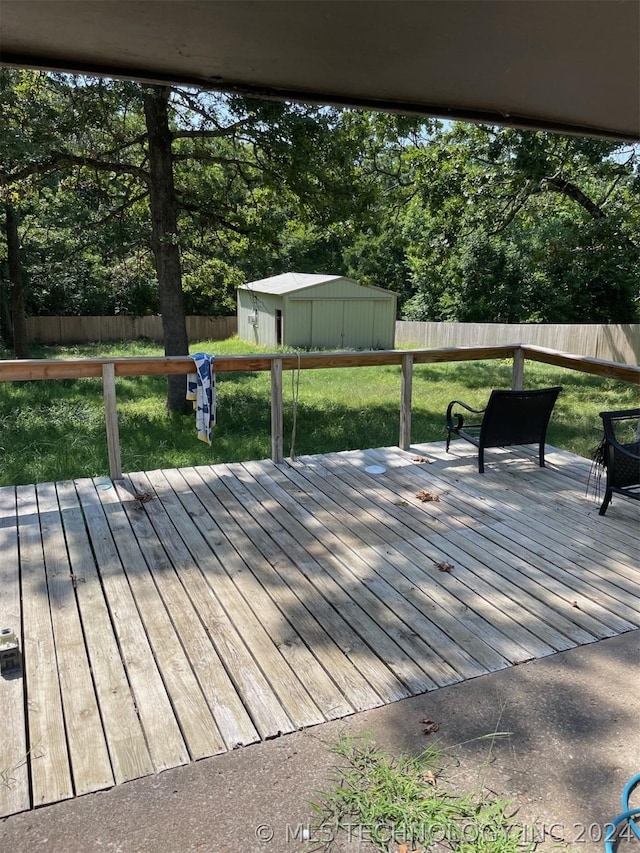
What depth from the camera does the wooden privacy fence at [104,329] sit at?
21172mm

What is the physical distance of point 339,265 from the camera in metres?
31.1

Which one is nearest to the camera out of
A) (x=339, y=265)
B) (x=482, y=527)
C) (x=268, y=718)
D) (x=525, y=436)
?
(x=268, y=718)

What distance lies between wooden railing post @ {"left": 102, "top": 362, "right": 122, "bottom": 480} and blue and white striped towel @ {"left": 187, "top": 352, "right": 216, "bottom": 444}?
55 centimetres

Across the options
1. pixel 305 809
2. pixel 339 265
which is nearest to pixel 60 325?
pixel 339 265

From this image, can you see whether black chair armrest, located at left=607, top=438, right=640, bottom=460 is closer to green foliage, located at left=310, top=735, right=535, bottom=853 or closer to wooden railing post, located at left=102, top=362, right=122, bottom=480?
green foliage, located at left=310, top=735, right=535, bottom=853

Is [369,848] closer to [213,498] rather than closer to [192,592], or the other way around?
[192,592]

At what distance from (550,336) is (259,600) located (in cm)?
1471

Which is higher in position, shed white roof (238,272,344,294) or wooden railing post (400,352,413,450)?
shed white roof (238,272,344,294)

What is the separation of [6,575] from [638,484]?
12.4 feet

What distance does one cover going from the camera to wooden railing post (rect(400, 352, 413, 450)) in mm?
5012

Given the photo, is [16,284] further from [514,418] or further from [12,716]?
[12,716]

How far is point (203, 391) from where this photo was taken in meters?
4.43

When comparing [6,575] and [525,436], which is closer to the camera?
[6,575]

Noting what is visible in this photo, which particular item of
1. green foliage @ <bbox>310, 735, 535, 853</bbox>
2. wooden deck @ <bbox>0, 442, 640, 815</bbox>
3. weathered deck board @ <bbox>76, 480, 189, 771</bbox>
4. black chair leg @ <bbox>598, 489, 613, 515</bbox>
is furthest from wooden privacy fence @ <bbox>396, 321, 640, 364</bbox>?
green foliage @ <bbox>310, 735, 535, 853</bbox>
